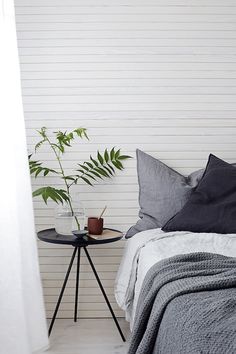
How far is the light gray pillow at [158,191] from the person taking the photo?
139 inches

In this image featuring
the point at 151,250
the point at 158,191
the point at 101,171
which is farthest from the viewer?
the point at 101,171

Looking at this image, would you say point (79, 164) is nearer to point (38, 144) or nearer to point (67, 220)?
point (38, 144)

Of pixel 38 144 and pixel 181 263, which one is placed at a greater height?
pixel 38 144

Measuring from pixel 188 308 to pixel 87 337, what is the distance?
170 cm

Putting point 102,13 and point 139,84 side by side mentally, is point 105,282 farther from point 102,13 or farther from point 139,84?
point 102,13

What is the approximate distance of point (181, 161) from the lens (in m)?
3.87

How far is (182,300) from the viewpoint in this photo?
6.56 feet

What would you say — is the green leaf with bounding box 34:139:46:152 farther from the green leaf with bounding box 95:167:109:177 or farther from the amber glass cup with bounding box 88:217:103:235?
the amber glass cup with bounding box 88:217:103:235

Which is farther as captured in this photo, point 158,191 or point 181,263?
point 158,191

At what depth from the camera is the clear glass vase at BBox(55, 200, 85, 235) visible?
345cm

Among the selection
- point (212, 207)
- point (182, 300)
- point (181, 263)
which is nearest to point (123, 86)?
point (212, 207)

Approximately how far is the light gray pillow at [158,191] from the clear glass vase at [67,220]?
1.22ft

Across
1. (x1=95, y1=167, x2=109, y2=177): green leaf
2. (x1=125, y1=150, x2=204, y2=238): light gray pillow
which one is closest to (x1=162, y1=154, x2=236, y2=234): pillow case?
(x1=125, y1=150, x2=204, y2=238): light gray pillow

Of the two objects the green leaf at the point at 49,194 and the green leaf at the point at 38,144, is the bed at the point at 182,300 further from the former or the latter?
the green leaf at the point at 38,144
